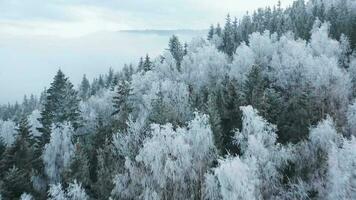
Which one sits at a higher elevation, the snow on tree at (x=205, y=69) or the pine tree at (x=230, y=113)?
the pine tree at (x=230, y=113)

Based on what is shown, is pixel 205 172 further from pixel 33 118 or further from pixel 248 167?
pixel 33 118

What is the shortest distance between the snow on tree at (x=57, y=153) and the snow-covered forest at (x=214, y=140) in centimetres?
14

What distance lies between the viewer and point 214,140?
147ft

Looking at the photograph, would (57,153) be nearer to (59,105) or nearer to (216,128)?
(59,105)

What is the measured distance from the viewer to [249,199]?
109 feet

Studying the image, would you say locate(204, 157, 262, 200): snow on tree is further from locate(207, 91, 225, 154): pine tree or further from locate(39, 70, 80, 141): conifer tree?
locate(39, 70, 80, 141): conifer tree

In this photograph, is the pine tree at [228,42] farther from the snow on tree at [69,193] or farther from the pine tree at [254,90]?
the snow on tree at [69,193]

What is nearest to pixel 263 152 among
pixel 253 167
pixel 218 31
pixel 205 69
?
pixel 253 167

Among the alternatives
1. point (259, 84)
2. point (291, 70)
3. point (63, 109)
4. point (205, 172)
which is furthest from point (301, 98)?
point (63, 109)

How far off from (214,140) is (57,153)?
80.2 ft

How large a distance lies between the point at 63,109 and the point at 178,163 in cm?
3708

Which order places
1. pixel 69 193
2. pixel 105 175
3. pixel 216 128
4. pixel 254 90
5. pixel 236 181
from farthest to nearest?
1. pixel 254 90
2. pixel 105 175
3. pixel 216 128
4. pixel 69 193
5. pixel 236 181

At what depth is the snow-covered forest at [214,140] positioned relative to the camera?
123ft

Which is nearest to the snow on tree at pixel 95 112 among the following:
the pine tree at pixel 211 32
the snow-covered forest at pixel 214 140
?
the snow-covered forest at pixel 214 140
